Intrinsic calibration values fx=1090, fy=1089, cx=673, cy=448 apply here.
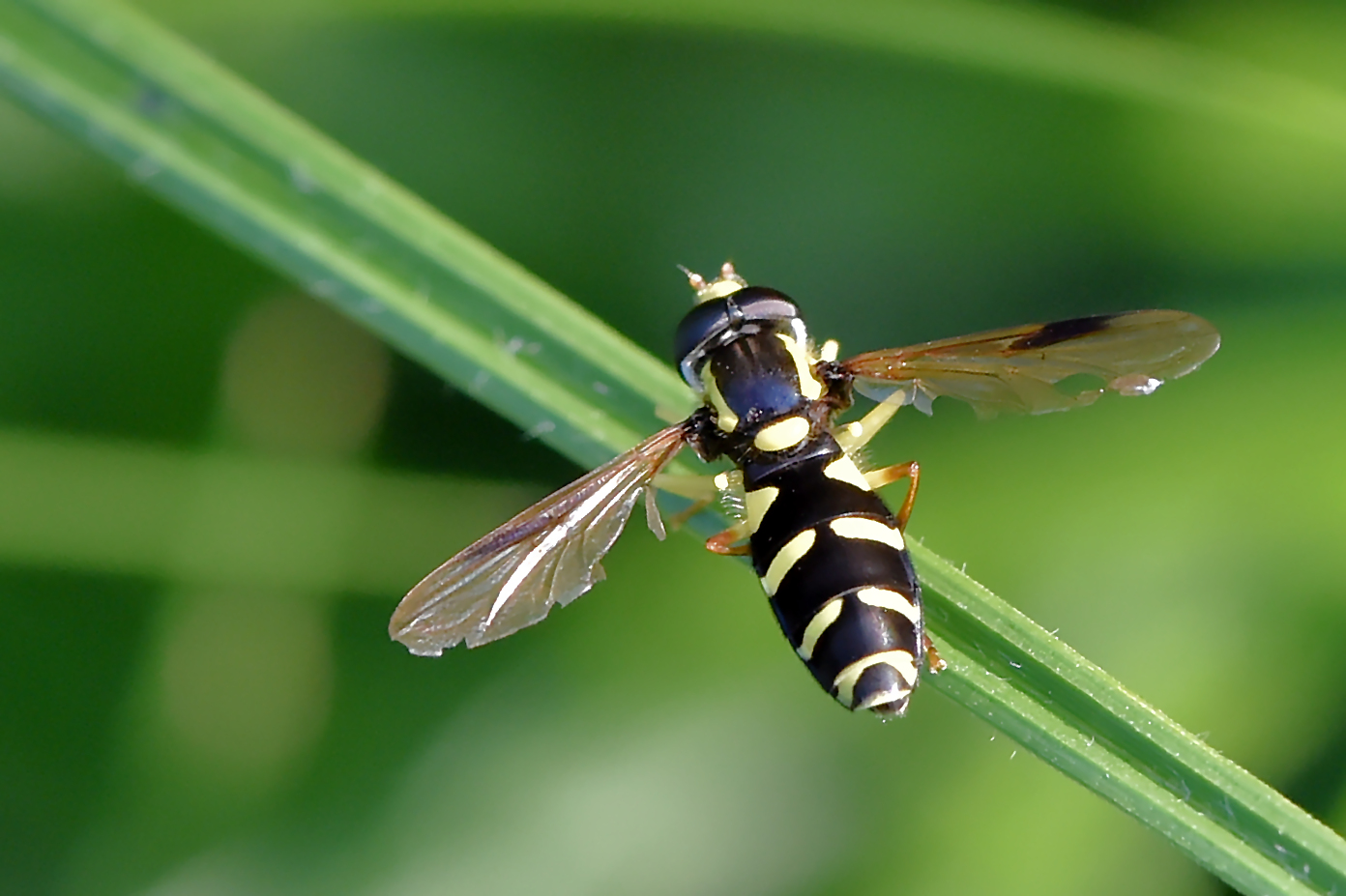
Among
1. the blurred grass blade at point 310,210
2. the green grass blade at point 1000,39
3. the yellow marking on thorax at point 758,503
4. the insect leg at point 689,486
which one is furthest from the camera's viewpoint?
the green grass blade at point 1000,39

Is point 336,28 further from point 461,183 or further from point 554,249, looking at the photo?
point 554,249

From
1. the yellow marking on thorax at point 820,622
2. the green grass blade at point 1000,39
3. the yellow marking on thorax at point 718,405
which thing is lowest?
the yellow marking on thorax at point 820,622

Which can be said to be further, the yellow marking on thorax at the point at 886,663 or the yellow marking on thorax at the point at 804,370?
the yellow marking on thorax at the point at 804,370

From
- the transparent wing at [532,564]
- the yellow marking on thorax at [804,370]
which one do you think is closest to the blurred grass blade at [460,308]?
the transparent wing at [532,564]

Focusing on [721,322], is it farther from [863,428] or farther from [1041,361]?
[1041,361]

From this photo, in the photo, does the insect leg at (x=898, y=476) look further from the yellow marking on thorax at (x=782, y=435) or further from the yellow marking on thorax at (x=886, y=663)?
the yellow marking on thorax at (x=886, y=663)

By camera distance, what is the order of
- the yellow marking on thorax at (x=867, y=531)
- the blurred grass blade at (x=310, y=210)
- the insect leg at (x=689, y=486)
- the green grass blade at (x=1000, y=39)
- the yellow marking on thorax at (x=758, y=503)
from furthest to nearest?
the green grass blade at (x=1000, y=39) < the insect leg at (x=689, y=486) < the yellow marking on thorax at (x=758, y=503) < the yellow marking on thorax at (x=867, y=531) < the blurred grass blade at (x=310, y=210)

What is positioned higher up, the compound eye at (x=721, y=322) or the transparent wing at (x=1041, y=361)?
the compound eye at (x=721, y=322)

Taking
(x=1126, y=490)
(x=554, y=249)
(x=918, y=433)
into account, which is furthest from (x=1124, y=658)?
(x=554, y=249)
